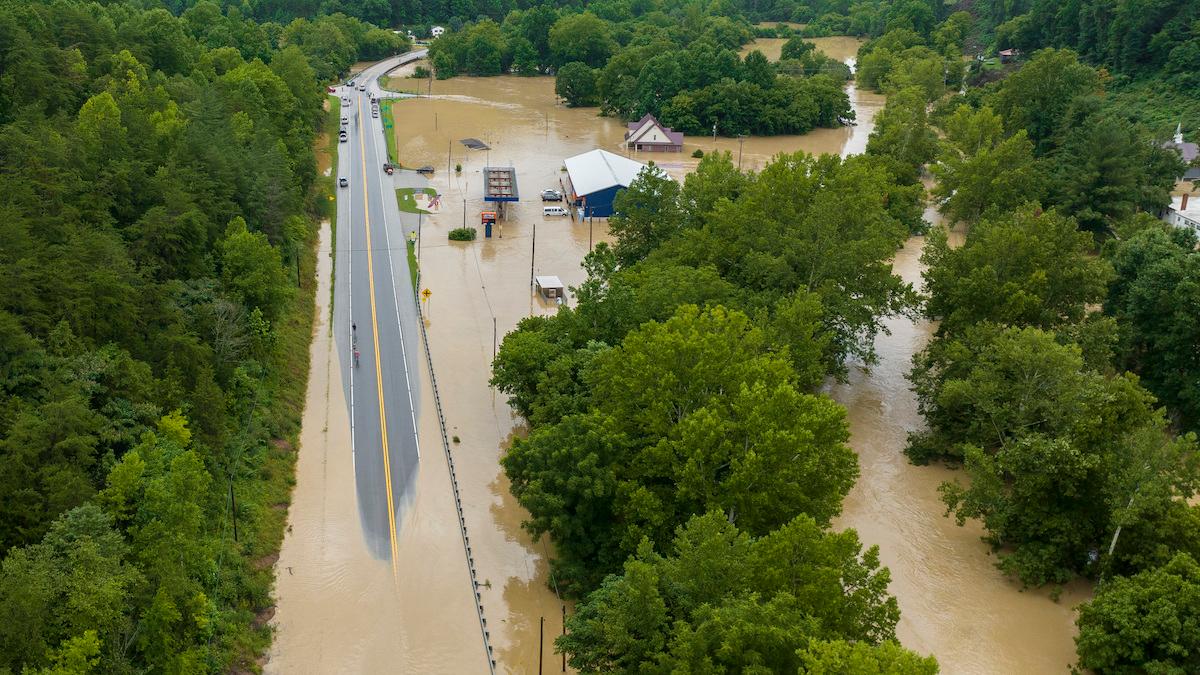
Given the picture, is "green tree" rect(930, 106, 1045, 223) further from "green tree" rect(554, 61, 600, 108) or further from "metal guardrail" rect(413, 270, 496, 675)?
"green tree" rect(554, 61, 600, 108)

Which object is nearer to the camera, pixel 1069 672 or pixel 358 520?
pixel 1069 672

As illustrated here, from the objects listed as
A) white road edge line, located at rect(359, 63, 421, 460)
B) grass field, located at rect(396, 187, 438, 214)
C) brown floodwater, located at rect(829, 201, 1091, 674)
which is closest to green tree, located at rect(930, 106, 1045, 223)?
brown floodwater, located at rect(829, 201, 1091, 674)

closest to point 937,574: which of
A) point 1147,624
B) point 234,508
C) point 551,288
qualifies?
point 1147,624

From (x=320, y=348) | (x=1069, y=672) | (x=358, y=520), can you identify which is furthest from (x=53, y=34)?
(x=1069, y=672)

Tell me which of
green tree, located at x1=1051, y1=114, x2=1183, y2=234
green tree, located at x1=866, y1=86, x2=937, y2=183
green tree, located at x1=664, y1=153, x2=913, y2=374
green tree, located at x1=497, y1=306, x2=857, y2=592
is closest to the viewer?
green tree, located at x1=497, y1=306, x2=857, y2=592

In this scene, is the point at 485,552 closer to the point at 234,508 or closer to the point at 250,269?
the point at 234,508

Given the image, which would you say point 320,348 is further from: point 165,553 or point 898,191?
point 898,191

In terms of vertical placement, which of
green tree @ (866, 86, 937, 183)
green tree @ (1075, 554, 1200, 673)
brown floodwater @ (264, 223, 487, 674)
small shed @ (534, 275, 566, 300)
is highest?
green tree @ (866, 86, 937, 183)
